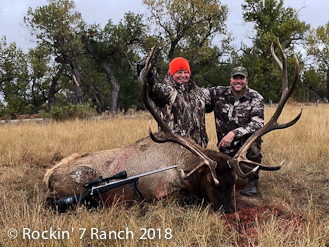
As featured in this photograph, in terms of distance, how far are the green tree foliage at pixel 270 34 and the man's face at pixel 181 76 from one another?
13.8 metres

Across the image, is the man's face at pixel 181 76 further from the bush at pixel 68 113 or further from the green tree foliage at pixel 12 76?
the green tree foliage at pixel 12 76

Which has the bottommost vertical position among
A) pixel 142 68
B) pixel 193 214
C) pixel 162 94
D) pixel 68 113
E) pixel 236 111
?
pixel 193 214

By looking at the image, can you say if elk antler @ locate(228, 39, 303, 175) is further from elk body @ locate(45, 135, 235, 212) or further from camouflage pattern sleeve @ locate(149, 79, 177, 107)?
camouflage pattern sleeve @ locate(149, 79, 177, 107)

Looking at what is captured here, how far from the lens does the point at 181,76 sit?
4059 mm

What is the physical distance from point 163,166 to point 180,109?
90 cm

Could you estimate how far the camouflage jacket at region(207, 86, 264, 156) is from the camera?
13.1 ft

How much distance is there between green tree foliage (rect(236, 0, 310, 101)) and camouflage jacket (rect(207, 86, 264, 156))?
13335 mm

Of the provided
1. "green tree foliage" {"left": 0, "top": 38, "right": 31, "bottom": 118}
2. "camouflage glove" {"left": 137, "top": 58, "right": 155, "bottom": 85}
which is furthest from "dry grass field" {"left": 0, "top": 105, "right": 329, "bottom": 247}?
"green tree foliage" {"left": 0, "top": 38, "right": 31, "bottom": 118}

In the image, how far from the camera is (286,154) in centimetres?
513

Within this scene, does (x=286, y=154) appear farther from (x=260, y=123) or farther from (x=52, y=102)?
(x=52, y=102)

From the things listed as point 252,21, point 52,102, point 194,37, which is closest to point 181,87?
point 194,37

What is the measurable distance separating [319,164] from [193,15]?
43.5 ft

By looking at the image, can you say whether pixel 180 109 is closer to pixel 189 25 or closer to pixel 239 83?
pixel 239 83

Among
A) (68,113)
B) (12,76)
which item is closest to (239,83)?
(68,113)
